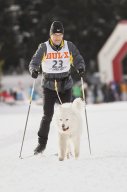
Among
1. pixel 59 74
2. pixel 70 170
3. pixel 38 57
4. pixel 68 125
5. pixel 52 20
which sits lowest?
pixel 70 170

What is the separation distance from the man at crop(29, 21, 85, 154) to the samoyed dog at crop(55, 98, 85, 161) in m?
0.55

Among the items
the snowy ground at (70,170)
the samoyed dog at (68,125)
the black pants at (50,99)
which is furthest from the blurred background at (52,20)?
the samoyed dog at (68,125)

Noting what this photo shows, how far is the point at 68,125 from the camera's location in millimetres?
6484

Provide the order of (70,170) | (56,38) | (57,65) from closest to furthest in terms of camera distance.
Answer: (70,170) → (56,38) → (57,65)

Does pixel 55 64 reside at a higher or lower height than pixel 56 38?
lower

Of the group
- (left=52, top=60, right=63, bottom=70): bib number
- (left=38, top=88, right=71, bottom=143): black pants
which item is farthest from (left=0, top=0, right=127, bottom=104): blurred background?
(left=52, top=60, right=63, bottom=70): bib number

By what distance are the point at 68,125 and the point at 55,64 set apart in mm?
979

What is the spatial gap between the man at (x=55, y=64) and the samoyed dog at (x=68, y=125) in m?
0.55

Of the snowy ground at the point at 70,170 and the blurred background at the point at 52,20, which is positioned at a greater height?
the blurred background at the point at 52,20

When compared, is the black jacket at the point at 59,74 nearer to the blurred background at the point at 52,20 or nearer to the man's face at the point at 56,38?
the man's face at the point at 56,38

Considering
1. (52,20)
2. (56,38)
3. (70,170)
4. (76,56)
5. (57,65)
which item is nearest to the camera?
(70,170)

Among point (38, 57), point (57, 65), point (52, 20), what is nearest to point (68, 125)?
point (57, 65)

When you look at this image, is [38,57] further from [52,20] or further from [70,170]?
[52,20]

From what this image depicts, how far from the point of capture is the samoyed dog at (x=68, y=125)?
6465 mm
